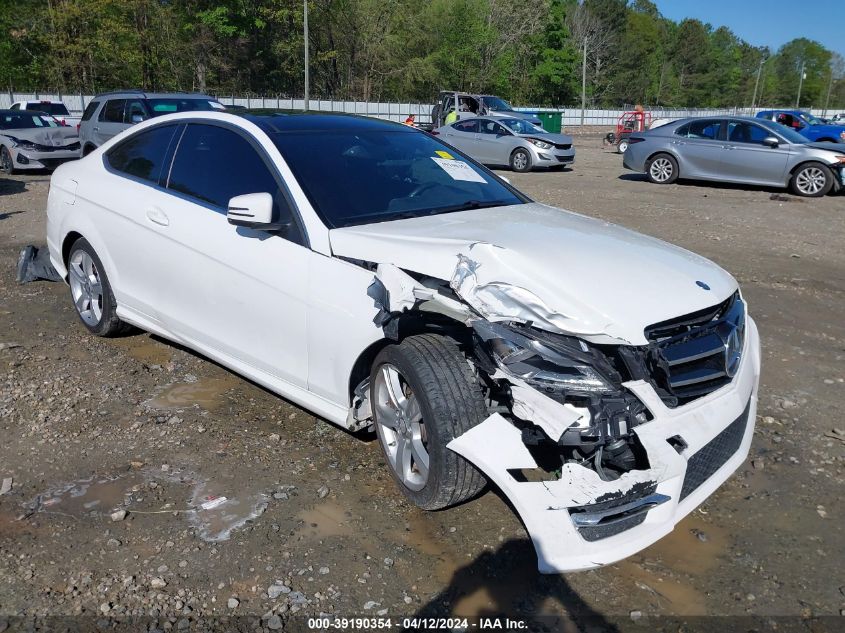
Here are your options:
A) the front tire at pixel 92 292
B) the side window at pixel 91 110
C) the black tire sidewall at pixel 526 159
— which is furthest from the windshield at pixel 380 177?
the black tire sidewall at pixel 526 159

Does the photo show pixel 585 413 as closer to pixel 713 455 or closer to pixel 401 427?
pixel 713 455

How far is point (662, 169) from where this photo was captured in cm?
1642

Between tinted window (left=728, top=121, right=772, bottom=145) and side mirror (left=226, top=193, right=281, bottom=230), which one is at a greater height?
tinted window (left=728, top=121, right=772, bottom=145)

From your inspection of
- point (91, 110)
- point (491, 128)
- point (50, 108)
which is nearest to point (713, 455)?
point (91, 110)

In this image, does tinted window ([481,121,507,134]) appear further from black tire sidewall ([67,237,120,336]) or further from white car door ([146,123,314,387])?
white car door ([146,123,314,387])

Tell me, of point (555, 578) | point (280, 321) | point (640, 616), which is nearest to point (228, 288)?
point (280, 321)

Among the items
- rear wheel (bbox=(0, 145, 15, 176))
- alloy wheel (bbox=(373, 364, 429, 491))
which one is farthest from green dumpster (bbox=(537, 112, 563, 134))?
alloy wheel (bbox=(373, 364, 429, 491))

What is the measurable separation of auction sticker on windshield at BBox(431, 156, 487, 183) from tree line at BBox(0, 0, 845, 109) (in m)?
49.6

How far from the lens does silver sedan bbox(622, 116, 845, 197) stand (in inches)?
565

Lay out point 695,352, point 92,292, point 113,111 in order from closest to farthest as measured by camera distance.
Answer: point 695,352, point 92,292, point 113,111

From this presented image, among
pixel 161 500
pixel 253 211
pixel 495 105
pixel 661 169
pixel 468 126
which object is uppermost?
pixel 495 105

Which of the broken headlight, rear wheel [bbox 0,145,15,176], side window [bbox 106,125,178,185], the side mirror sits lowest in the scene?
rear wheel [bbox 0,145,15,176]

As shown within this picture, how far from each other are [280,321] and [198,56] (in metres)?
55.6

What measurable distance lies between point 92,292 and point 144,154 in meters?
1.19
